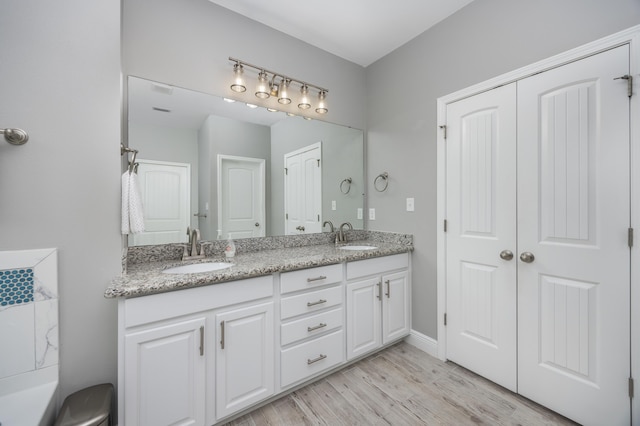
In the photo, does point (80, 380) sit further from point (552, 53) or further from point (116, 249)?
point (552, 53)

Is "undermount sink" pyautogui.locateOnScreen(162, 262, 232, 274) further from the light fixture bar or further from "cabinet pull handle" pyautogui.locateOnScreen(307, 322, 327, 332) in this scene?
the light fixture bar

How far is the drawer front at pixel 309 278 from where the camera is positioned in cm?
161

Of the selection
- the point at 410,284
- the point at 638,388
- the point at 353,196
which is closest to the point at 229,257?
the point at 353,196

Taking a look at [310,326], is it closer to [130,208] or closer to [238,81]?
[130,208]

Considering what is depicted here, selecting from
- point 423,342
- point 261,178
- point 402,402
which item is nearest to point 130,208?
point 261,178

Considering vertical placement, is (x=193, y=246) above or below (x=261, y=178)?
below

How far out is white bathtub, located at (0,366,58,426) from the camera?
39.7 inches

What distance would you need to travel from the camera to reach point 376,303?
2092 millimetres

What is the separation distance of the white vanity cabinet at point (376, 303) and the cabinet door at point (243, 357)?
2.13 feet

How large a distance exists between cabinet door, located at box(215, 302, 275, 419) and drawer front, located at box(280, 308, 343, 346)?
4.1 inches

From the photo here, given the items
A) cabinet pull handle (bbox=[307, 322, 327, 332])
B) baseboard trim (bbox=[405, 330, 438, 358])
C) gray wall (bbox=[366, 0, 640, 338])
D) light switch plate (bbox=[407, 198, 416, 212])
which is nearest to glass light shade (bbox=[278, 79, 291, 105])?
gray wall (bbox=[366, 0, 640, 338])

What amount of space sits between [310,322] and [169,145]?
1.56 metres

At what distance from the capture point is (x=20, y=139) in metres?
1.17

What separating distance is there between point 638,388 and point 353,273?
5.09ft
